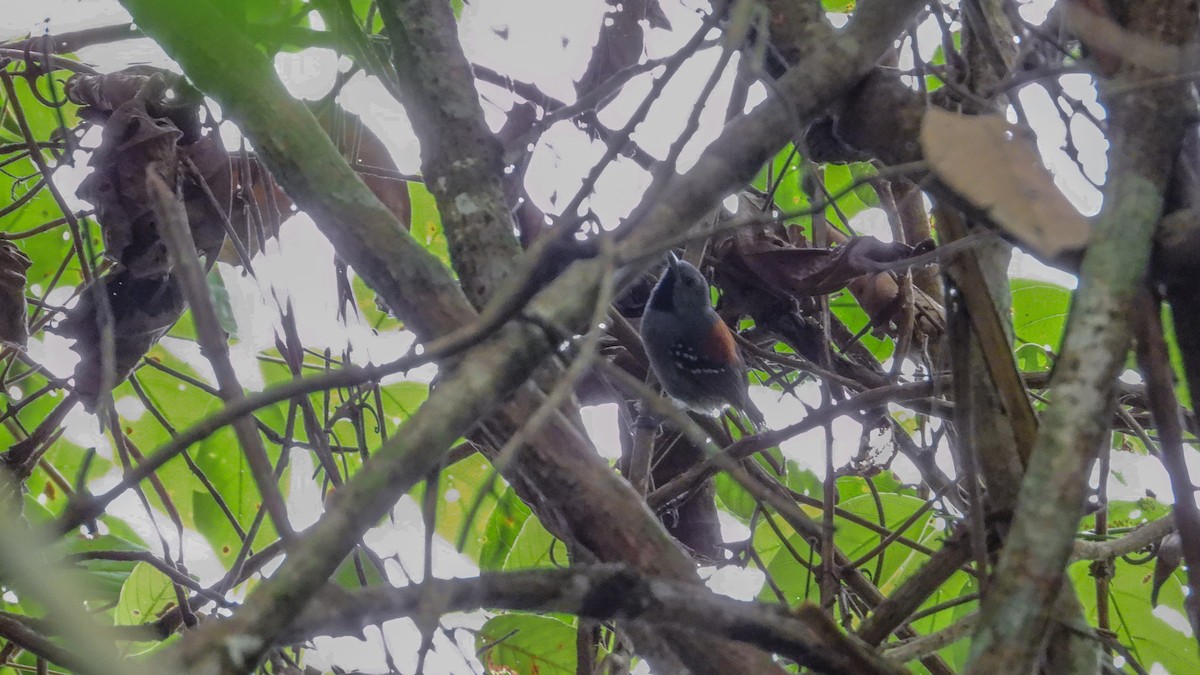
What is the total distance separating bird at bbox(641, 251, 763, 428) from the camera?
3.82m

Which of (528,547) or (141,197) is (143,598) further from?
(141,197)

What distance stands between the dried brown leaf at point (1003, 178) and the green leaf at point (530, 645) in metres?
1.74

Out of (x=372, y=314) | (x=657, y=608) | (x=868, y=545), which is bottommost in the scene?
(x=657, y=608)

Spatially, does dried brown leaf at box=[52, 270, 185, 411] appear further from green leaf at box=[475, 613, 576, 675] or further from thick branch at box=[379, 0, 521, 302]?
green leaf at box=[475, 613, 576, 675]

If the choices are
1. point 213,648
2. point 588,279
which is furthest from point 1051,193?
point 213,648

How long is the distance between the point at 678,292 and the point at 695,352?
0.94ft

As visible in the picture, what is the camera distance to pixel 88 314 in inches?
82.7

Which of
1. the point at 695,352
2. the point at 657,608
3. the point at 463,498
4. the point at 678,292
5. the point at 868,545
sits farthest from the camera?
the point at 695,352

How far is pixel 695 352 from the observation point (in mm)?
4000

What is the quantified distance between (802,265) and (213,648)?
1974 millimetres

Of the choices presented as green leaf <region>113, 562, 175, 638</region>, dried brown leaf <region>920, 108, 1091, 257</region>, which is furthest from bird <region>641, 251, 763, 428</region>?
dried brown leaf <region>920, 108, 1091, 257</region>

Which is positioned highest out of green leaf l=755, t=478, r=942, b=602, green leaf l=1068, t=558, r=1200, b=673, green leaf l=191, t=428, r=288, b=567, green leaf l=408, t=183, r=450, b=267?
green leaf l=408, t=183, r=450, b=267

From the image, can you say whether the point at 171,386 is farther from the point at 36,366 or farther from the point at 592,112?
the point at 592,112

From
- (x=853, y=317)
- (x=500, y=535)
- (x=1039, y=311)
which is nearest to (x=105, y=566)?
(x=500, y=535)
